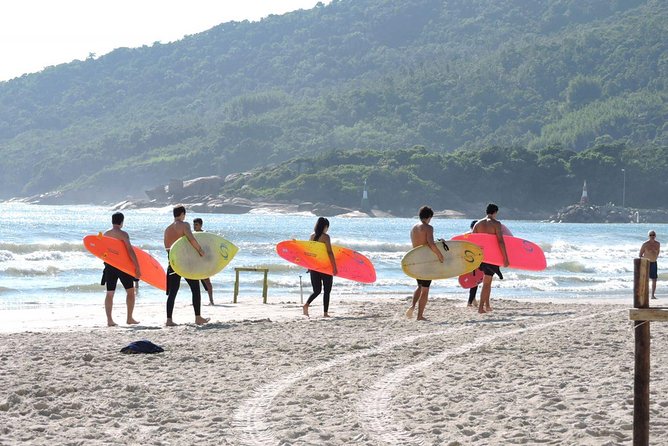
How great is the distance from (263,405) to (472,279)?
7.14 m

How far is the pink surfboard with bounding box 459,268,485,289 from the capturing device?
13257 millimetres

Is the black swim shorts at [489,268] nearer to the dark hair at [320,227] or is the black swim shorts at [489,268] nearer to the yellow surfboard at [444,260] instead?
the yellow surfboard at [444,260]

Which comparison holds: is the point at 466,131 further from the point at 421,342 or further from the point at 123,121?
the point at 421,342

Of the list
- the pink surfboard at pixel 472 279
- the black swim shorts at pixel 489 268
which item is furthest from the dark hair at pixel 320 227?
the pink surfboard at pixel 472 279

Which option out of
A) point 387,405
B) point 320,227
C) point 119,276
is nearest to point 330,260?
point 320,227

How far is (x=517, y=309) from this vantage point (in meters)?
13.5

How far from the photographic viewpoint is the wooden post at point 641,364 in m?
5.08

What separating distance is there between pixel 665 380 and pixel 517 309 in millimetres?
6325

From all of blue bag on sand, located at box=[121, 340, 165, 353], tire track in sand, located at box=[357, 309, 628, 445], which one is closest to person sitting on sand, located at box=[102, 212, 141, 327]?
blue bag on sand, located at box=[121, 340, 165, 353]

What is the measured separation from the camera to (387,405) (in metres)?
6.70

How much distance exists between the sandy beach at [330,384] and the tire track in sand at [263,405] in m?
0.01

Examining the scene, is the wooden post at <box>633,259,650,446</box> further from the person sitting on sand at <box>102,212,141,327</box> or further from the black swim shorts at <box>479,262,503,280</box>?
the black swim shorts at <box>479,262,503,280</box>

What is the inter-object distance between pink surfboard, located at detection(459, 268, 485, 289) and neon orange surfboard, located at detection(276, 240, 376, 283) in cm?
141

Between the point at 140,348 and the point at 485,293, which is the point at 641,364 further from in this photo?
the point at 485,293
